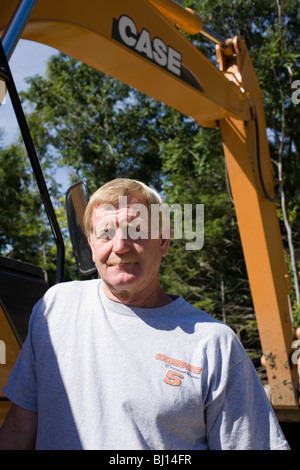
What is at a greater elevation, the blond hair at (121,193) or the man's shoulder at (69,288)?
the blond hair at (121,193)

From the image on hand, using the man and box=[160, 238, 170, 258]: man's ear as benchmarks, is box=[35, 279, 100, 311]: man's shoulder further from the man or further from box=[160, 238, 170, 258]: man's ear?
box=[160, 238, 170, 258]: man's ear

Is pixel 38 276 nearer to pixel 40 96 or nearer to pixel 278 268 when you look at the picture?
pixel 278 268

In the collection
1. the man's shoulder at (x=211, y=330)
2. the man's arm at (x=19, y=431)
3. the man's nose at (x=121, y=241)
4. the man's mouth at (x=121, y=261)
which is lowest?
the man's arm at (x=19, y=431)

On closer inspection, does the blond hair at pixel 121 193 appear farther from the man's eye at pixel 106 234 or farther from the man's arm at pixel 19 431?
the man's arm at pixel 19 431

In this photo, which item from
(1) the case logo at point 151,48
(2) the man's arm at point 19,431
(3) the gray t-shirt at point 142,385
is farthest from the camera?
(1) the case logo at point 151,48

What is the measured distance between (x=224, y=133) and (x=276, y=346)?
217 centimetres

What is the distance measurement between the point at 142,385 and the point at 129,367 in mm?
58

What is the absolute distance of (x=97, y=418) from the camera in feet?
4.44

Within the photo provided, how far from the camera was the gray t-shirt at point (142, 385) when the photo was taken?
4.37 feet

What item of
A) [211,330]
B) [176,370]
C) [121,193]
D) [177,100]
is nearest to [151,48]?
[177,100]

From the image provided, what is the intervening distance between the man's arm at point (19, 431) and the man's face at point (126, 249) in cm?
40

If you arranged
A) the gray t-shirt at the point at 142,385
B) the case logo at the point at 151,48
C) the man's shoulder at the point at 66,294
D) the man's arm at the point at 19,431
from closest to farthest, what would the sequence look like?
the gray t-shirt at the point at 142,385, the man's arm at the point at 19,431, the man's shoulder at the point at 66,294, the case logo at the point at 151,48

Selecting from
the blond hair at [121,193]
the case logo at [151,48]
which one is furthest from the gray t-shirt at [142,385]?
the case logo at [151,48]

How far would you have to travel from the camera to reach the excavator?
6.88 ft
